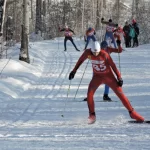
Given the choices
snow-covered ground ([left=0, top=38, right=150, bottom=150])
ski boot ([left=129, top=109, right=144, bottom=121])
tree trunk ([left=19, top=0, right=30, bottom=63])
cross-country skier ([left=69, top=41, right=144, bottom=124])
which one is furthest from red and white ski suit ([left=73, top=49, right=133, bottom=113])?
tree trunk ([left=19, top=0, right=30, bottom=63])

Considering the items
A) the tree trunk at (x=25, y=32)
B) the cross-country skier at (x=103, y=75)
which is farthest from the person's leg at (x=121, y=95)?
the tree trunk at (x=25, y=32)

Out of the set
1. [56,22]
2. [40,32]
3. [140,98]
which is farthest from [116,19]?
[140,98]

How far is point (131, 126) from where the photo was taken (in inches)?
299

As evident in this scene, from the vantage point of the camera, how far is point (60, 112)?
939cm

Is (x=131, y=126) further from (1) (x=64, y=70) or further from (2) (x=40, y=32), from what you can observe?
(2) (x=40, y=32)

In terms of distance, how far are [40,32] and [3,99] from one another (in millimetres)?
31644

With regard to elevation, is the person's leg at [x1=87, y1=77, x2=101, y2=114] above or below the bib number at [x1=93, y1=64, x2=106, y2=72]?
below

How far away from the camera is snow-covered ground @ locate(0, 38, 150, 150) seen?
21.3 ft

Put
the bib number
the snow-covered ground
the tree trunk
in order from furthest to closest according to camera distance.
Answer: the tree trunk → the bib number → the snow-covered ground

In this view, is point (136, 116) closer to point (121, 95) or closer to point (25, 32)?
point (121, 95)

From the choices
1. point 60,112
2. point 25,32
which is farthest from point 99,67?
point 25,32

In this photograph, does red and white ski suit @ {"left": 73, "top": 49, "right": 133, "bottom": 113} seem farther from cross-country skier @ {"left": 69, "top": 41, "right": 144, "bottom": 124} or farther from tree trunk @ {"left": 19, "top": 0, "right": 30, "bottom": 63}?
tree trunk @ {"left": 19, "top": 0, "right": 30, "bottom": 63}

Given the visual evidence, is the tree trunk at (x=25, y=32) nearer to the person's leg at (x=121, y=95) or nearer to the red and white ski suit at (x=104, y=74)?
the red and white ski suit at (x=104, y=74)

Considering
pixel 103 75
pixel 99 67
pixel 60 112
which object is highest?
pixel 99 67
